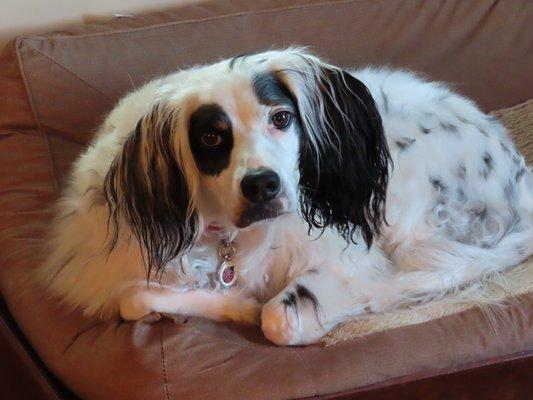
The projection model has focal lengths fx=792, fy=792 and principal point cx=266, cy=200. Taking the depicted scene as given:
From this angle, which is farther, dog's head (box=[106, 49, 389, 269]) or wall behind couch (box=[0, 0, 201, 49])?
wall behind couch (box=[0, 0, 201, 49])

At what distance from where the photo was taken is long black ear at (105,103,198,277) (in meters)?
1.56

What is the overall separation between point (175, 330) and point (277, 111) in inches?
19.1

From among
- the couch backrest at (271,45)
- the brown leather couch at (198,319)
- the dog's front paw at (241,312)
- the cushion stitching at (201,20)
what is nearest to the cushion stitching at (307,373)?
the brown leather couch at (198,319)

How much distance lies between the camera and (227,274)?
1785mm

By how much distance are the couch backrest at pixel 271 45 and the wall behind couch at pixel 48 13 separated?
5.6 inches

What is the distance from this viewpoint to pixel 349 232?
1.77m

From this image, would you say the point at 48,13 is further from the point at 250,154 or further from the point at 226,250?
the point at 250,154

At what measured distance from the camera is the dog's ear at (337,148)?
5.32ft

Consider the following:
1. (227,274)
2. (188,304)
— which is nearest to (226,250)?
(227,274)

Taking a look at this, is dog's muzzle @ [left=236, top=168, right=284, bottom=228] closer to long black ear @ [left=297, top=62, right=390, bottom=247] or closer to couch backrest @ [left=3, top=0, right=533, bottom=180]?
long black ear @ [left=297, top=62, right=390, bottom=247]

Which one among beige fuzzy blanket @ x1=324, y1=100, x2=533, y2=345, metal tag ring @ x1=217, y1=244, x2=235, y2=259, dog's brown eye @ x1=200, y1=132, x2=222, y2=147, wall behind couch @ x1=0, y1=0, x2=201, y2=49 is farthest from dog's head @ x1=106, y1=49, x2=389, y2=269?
wall behind couch @ x1=0, y1=0, x2=201, y2=49

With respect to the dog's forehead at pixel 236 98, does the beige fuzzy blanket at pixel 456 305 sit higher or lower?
lower

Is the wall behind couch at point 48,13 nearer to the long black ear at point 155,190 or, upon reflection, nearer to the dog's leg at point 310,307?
the long black ear at point 155,190

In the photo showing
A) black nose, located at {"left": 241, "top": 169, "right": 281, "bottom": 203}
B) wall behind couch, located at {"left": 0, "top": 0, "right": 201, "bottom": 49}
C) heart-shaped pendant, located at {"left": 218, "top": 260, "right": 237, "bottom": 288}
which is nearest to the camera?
black nose, located at {"left": 241, "top": 169, "right": 281, "bottom": 203}
